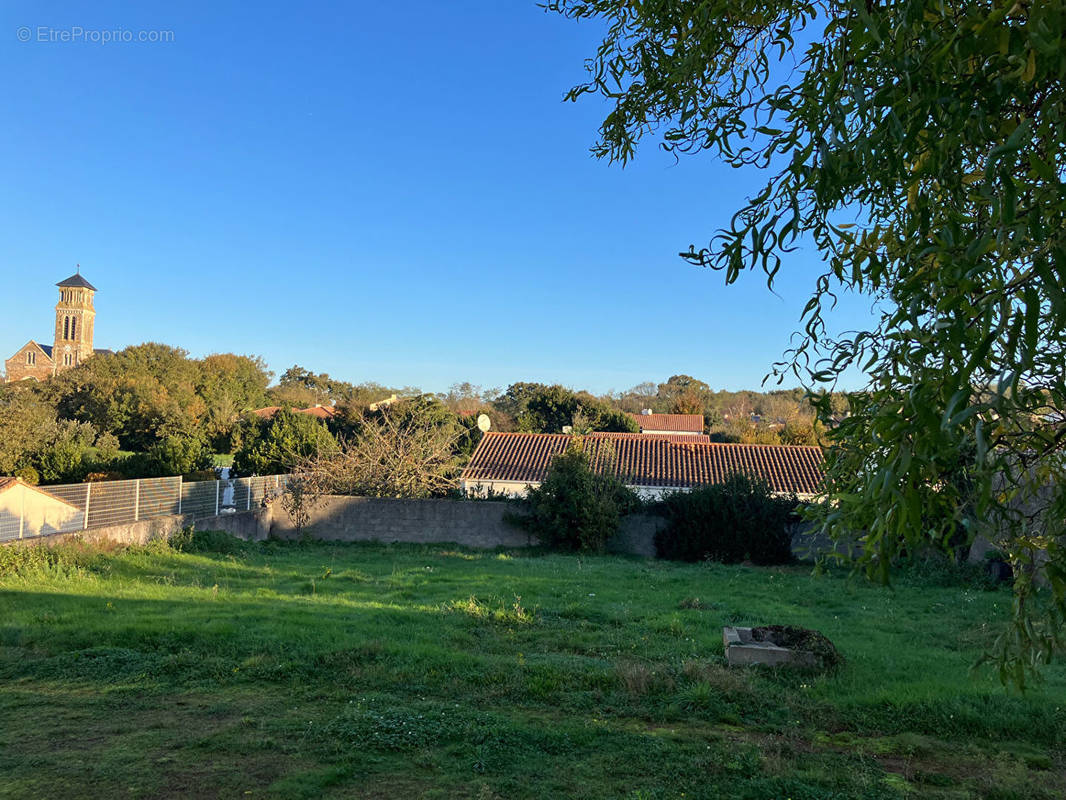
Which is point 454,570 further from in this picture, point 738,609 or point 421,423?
point 421,423

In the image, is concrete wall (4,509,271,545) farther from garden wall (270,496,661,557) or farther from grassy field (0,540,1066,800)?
grassy field (0,540,1066,800)

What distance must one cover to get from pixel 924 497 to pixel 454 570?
12667 millimetres

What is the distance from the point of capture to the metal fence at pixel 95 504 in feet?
40.5

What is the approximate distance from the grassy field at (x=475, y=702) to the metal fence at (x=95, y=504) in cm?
212

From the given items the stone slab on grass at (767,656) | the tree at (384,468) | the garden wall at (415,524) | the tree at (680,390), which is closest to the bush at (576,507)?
the garden wall at (415,524)

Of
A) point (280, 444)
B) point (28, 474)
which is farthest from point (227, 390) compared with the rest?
point (28, 474)

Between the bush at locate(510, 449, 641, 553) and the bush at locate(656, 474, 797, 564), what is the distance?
1.45 meters

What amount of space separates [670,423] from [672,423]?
15 cm

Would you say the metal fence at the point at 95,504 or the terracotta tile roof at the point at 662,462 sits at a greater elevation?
the terracotta tile roof at the point at 662,462

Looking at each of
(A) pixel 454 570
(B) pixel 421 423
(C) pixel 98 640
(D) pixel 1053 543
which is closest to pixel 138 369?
(B) pixel 421 423

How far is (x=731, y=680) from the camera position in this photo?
6.20m

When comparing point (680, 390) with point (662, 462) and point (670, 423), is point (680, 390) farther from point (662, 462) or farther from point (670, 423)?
point (662, 462)

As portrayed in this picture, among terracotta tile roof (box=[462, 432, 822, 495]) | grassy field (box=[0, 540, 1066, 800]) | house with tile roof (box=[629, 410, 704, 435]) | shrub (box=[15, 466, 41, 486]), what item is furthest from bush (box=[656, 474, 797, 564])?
house with tile roof (box=[629, 410, 704, 435])

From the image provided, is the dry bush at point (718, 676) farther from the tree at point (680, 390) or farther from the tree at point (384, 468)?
the tree at point (680, 390)
